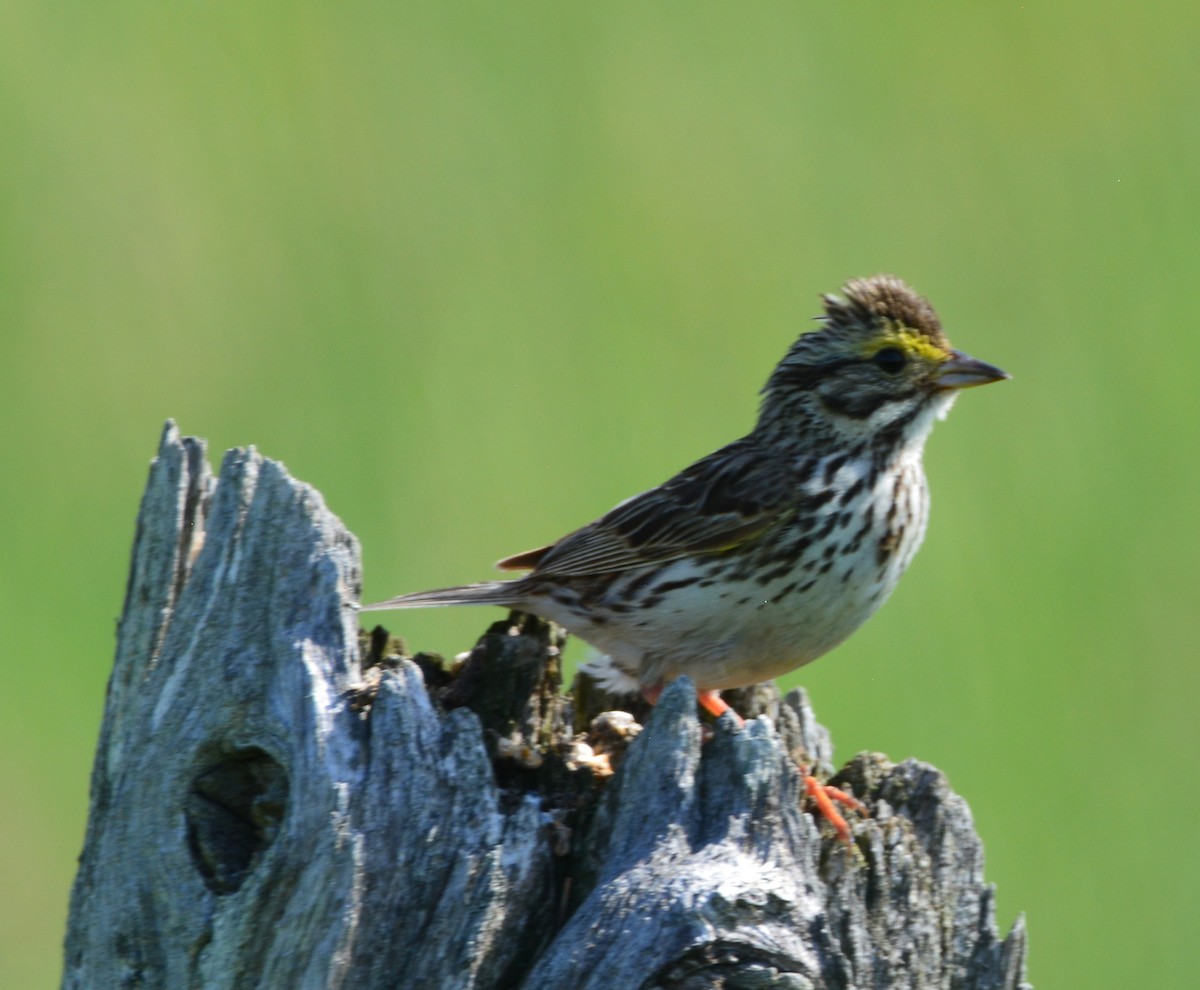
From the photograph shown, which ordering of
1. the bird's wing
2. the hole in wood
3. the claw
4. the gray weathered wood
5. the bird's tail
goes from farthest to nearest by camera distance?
the bird's tail < the bird's wing < the claw < the hole in wood < the gray weathered wood

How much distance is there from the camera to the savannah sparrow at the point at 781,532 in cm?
568

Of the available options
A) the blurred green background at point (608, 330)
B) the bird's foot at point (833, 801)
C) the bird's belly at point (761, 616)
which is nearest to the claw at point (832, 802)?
the bird's foot at point (833, 801)

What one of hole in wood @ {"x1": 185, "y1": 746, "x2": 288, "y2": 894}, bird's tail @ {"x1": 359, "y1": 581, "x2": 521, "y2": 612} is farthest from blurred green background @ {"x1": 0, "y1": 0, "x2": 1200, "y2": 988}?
hole in wood @ {"x1": 185, "y1": 746, "x2": 288, "y2": 894}

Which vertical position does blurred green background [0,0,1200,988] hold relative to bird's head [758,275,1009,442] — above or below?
above

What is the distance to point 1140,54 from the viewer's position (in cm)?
1098

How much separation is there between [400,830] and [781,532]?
2041 mm

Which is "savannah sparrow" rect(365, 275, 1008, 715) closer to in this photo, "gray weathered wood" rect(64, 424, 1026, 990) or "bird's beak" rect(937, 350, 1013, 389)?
"bird's beak" rect(937, 350, 1013, 389)

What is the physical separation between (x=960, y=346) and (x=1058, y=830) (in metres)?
2.42

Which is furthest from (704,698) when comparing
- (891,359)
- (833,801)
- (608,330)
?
(608,330)

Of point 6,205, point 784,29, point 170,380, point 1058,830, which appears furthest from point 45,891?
point 784,29

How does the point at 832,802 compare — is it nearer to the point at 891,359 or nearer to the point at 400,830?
the point at 400,830

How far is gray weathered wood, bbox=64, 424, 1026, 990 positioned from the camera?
3.93 m

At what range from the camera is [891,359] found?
5.97 meters

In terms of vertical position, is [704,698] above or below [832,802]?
above
